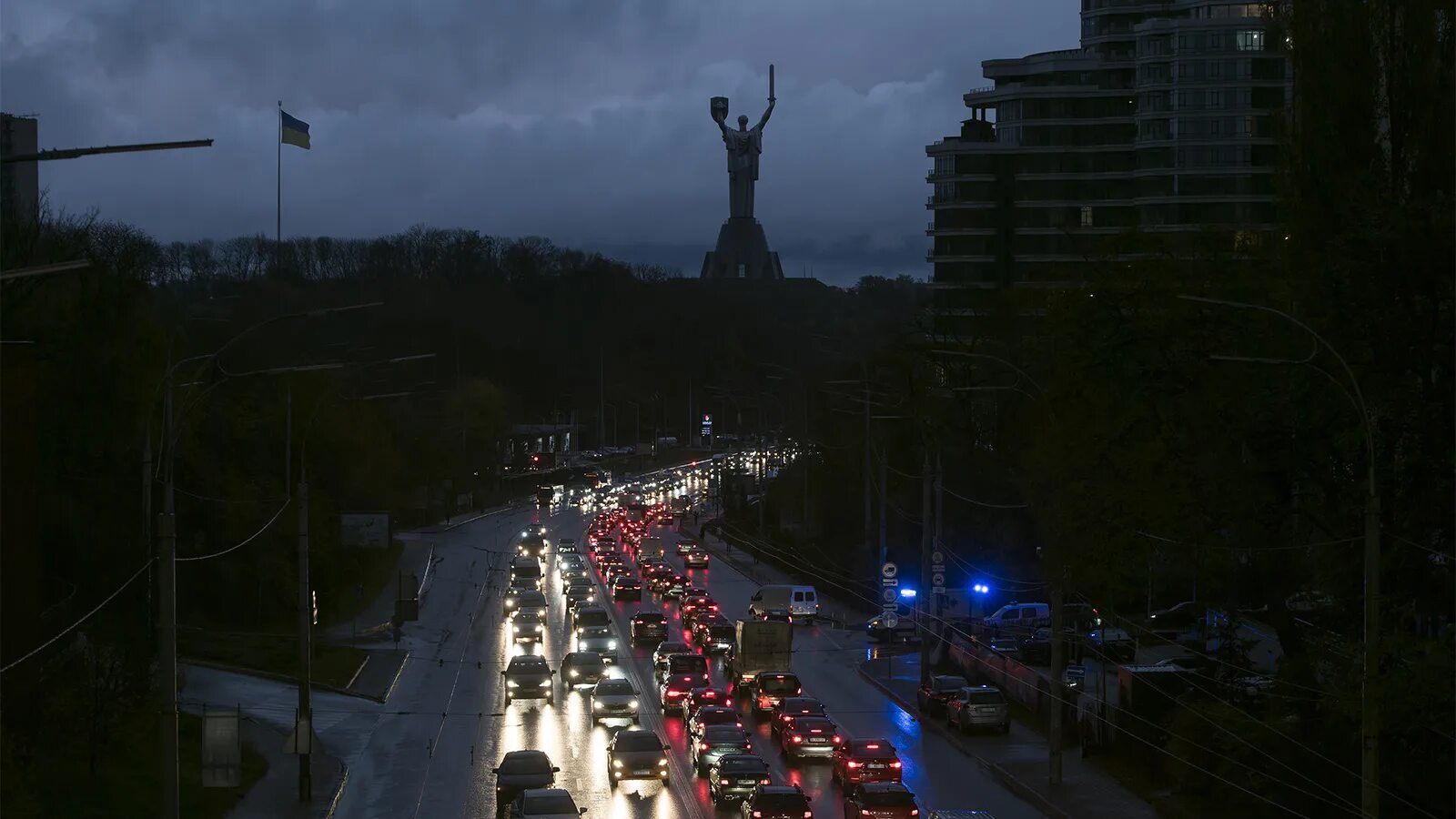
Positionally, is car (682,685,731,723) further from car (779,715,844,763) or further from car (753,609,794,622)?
car (753,609,794,622)

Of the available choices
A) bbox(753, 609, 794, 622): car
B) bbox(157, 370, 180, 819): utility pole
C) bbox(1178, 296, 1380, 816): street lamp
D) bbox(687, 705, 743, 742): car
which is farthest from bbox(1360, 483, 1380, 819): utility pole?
→ bbox(753, 609, 794, 622): car

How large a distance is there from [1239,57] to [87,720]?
71689 mm

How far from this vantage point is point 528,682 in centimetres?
4491

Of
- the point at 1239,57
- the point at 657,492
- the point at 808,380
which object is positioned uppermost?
the point at 1239,57

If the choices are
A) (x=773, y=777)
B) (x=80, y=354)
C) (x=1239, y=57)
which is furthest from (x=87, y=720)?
(x=1239, y=57)

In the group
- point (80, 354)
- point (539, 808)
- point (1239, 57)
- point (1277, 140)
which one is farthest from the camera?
point (1239, 57)

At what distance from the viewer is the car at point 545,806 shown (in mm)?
25234

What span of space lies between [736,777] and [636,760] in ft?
9.19

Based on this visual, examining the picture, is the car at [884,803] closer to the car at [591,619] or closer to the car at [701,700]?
the car at [701,700]

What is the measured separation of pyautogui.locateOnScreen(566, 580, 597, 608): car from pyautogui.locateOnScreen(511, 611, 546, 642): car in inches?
343

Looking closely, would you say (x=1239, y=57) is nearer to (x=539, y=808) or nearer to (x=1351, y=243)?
(x=1351, y=243)

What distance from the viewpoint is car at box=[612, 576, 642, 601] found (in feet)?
238

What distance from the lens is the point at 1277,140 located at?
97.0 feet

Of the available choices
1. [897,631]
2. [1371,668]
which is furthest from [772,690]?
[1371,668]
